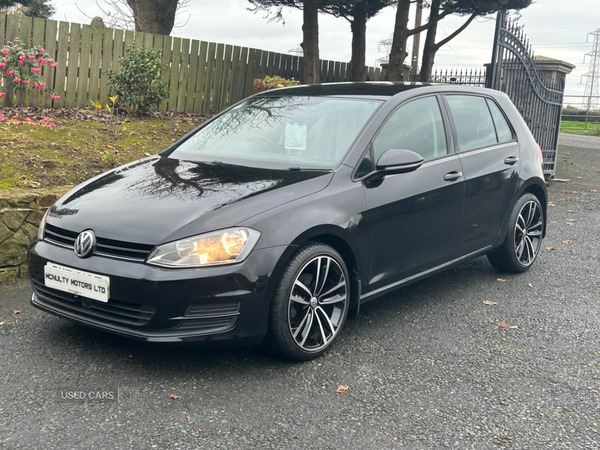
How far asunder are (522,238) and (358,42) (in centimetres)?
1061

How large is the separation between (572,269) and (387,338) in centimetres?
279

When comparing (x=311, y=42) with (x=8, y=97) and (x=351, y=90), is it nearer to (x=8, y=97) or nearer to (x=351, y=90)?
(x=8, y=97)

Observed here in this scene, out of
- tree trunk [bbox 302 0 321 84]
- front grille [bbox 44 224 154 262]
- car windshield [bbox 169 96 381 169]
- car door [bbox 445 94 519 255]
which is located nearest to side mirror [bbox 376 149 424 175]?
car windshield [bbox 169 96 381 169]

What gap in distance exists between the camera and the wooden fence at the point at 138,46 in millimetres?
10844

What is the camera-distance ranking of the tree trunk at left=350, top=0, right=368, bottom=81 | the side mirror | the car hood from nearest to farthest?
the car hood < the side mirror < the tree trunk at left=350, top=0, right=368, bottom=81

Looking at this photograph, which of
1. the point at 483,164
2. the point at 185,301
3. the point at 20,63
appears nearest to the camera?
the point at 185,301

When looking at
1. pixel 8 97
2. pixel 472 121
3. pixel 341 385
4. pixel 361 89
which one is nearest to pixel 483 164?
pixel 472 121

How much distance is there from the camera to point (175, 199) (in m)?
3.58

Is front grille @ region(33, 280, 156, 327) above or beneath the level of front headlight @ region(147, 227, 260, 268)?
beneath

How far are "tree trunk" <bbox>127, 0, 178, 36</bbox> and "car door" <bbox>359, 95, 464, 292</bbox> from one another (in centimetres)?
1117

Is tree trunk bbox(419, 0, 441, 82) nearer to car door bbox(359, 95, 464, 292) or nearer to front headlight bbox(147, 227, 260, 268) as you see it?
car door bbox(359, 95, 464, 292)

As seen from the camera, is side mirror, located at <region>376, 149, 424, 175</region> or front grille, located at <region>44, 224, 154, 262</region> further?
side mirror, located at <region>376, 149, 424, 175</region>


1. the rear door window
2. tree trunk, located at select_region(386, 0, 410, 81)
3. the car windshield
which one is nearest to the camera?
the car windshield

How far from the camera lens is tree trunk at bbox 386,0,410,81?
14.2 meters
